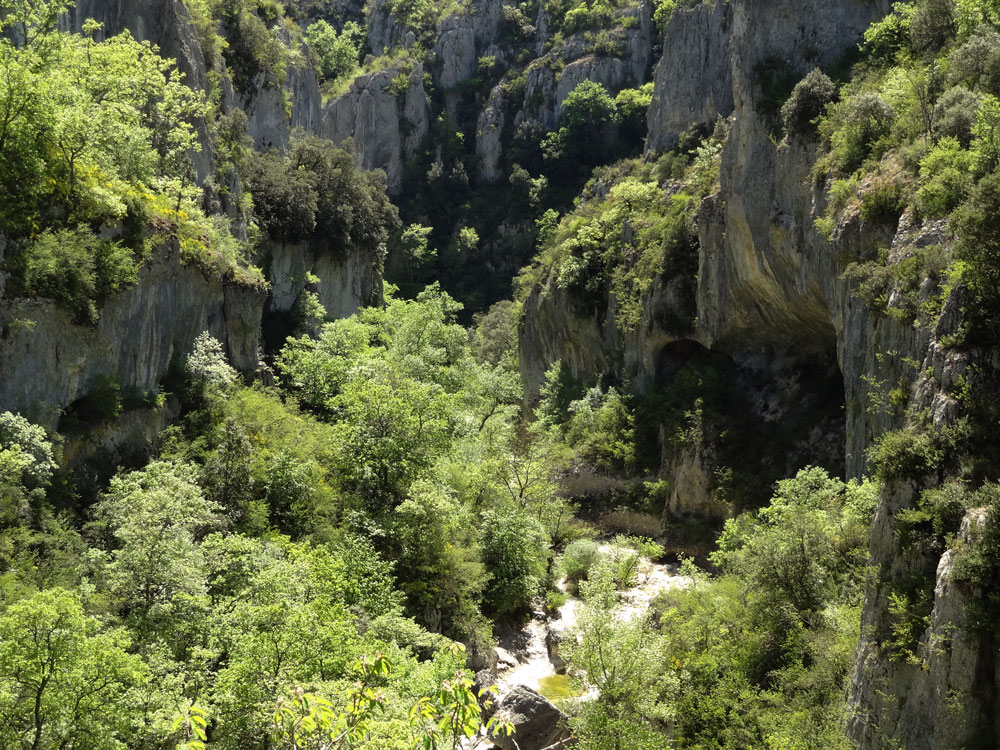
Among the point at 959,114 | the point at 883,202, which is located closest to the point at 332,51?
the point at 883,202

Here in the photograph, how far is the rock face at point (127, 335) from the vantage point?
60.9 feet

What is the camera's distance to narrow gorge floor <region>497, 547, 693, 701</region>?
23.8 m

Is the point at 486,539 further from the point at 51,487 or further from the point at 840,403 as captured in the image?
the point at 840,403

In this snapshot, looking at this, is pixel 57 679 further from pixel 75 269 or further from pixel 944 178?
pixel 944 178

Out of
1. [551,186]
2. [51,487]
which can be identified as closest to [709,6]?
[551,186]

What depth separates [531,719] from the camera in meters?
18.8

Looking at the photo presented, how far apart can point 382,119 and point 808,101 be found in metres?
55.3

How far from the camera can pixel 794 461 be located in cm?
3331

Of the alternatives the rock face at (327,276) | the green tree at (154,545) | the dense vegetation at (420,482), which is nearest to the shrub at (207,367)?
the dense vegetation at (420,482)

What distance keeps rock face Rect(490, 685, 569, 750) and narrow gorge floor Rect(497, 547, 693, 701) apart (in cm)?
136

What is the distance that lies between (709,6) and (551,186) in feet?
82.6

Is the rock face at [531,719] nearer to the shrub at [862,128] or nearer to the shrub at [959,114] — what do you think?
the shrub at [959,114]

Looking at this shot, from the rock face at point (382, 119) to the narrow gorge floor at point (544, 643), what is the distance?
188 feet

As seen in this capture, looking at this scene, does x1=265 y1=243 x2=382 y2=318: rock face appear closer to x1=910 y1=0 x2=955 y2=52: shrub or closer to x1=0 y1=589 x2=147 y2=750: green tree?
x1=910 y1=0 x2=955 y2=52: shrub
